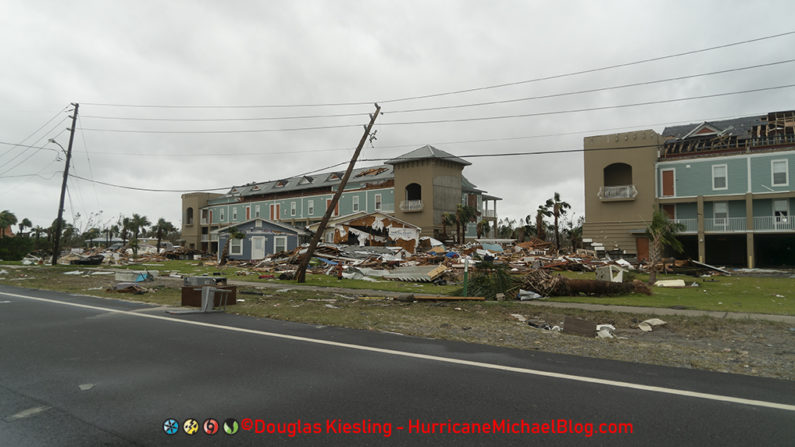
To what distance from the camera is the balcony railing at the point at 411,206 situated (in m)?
49.5

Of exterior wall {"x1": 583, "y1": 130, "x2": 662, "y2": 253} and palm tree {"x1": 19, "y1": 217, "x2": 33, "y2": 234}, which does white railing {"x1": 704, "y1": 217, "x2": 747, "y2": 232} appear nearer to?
exterior wall {"x1": 583, "y1": 130, "x2": 662, "y2": 253}

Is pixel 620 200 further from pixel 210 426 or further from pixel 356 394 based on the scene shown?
pixel 210 426

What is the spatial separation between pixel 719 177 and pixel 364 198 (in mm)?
36835

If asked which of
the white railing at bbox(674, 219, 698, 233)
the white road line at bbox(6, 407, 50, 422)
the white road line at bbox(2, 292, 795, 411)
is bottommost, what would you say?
the white road line at bbox(2, 292, 795, 411)

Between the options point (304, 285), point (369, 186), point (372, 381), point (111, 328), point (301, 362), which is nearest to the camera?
point (372, 381)

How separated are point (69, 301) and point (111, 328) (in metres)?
6.89

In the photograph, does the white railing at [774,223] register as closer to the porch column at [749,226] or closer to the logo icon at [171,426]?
the porch column at [749,226]

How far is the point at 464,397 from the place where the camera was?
4.65 meters

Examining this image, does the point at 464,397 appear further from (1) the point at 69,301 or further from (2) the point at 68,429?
(1) the point at 69,301

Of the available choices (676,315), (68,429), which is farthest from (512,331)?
(68,429)

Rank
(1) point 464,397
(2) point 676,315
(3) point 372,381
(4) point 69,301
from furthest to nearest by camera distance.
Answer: (4) point 69,301
(2) point 676,315
(3) point 372,381
(1) point 464,397

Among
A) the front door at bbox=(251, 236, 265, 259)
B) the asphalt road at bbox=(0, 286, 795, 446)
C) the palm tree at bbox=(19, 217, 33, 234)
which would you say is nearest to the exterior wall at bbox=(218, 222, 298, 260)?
the front door at bbox=(251, 236, 265, 259)

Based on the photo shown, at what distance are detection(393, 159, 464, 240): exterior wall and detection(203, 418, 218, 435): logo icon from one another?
45.1m

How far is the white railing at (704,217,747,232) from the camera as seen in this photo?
3497 cm
